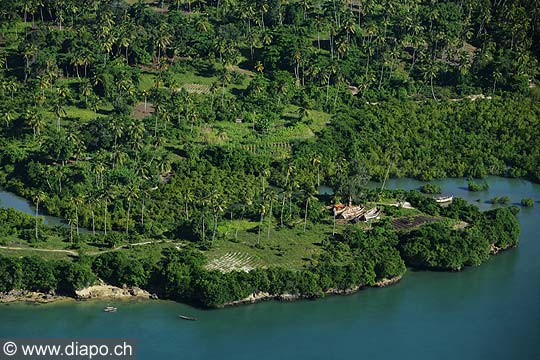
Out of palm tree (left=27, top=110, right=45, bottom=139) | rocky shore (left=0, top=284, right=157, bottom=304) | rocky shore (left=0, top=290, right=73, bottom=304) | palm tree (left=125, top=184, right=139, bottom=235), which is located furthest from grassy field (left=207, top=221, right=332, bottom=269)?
palm tree (left=27, top=110, right=45, bottom=139)

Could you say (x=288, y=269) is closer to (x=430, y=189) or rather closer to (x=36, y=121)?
(x=430, y=189)

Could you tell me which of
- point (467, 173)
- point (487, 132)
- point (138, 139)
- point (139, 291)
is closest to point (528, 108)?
point (487, 132)

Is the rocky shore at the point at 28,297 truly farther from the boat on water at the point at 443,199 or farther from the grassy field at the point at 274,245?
the boat on water at the point at 443,199

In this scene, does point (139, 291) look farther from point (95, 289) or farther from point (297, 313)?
point (297, 313)

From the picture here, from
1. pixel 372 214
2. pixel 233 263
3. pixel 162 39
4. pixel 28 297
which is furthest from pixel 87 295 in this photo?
pixel 162 39

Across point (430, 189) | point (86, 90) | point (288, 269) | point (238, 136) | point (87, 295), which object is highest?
point (86, 90)

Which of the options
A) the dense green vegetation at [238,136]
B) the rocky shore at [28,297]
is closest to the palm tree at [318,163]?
the dense green vegetation at [238,136]
